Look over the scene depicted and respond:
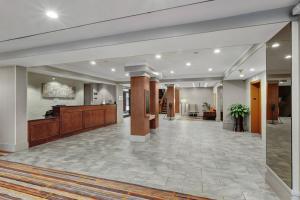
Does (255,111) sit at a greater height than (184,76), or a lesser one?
lesser

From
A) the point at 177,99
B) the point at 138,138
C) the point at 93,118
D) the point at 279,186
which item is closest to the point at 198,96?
the point at 177,99

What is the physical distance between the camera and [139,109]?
6031 millimetres

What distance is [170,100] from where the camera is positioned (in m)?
13.1

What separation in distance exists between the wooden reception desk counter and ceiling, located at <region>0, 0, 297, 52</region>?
11.4ft

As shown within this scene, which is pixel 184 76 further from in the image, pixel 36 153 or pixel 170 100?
pixel 36 153

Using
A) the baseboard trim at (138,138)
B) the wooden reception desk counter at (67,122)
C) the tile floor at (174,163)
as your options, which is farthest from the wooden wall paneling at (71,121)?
the baseboard trim at (138,138)

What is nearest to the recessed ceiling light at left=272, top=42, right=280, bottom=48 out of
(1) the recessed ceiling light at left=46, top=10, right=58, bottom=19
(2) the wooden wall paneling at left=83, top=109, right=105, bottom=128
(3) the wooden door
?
(1) the recessed ceiling light at left=46, top=10, right=58, bottom=19

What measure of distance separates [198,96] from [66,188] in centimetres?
1445

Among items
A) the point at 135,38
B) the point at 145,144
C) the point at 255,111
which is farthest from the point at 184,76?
the point at 135,38

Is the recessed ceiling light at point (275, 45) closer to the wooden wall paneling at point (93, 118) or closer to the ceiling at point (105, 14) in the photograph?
the ceiling at point (105, 14)

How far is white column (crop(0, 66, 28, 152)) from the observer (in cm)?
481

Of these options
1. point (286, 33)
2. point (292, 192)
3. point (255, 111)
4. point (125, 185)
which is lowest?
point (125, 185)

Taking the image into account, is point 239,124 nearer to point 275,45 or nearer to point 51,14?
point 275,45

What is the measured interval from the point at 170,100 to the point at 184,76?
169 inches
